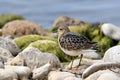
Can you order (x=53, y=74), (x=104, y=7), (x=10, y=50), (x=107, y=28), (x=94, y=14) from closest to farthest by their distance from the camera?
(x=53, y=74), (x=10, y=50), (x=107, y=28), (x=94, y=14), (x=104, y=7)

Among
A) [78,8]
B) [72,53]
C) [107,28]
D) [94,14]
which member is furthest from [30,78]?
[78,8]

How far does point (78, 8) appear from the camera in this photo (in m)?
34.9

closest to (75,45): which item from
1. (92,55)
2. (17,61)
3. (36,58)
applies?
(36,58)

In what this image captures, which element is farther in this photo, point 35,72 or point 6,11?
point 6,11

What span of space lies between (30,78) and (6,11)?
66.7 ft

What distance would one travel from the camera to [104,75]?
1301 cm

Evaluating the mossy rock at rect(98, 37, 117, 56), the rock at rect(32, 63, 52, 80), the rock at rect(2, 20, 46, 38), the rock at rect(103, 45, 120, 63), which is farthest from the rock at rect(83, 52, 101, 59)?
the rock at rect(2, 20, 46, 38)

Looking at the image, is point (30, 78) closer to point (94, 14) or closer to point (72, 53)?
point (72, 53)

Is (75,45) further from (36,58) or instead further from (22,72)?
(22,72)

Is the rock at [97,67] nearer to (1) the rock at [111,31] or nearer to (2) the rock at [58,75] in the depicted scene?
(2) the rock at [58,75]

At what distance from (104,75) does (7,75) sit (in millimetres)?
2178

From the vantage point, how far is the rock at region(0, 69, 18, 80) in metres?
13.7

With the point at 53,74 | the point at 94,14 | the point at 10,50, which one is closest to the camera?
the point at 53,74

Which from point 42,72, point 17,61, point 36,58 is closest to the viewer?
point 42,72
